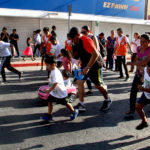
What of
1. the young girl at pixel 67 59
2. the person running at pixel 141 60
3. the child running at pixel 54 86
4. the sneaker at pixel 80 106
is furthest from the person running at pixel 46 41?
the person running at pixel 141 60

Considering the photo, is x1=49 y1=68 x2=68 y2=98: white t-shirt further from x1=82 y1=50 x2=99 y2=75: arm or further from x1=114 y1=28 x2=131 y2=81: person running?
x1=114 y1=28 x2=131 y2=81: person running

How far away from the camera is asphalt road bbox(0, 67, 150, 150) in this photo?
388 cm

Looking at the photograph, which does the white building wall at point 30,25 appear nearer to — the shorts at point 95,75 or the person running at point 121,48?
the person running at point 121,48

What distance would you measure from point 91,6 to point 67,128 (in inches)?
600

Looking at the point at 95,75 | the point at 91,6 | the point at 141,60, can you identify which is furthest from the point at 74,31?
the point at 91,6

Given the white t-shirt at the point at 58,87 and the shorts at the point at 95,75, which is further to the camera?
the shorts at the point at 95,75

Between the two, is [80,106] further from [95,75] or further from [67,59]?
[67,59]

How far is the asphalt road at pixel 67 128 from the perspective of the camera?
3.88m

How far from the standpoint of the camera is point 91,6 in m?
18.3

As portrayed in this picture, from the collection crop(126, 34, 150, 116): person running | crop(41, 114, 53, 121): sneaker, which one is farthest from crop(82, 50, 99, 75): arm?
crop(41, 114, 53, 121): sneaker

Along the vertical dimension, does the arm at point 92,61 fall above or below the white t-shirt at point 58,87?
above

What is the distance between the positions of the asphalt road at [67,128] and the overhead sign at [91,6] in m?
9.91

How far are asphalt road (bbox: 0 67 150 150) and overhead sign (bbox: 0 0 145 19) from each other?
9910 mm

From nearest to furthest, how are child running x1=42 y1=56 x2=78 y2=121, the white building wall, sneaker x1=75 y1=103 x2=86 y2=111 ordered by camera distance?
child running x1=42 y1=56 x2=78 y2=121 < sneaker x1=75 y1=103 x2=86 y2=111 < the white building wall
